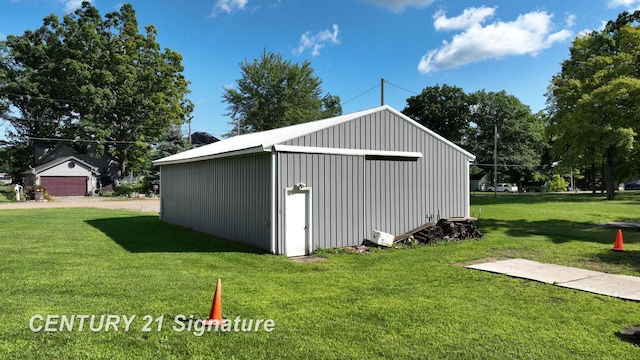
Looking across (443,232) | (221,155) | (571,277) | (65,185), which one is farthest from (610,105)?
(65,185)

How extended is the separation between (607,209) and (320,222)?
19.8m

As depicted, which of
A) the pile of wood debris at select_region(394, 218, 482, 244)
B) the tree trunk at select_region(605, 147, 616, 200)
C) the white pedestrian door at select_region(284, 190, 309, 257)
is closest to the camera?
the white pedestrian door at select_region(284, 190, 309, 257)

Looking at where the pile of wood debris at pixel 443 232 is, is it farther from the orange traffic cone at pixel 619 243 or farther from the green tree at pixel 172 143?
the green tree at pixel 172 143

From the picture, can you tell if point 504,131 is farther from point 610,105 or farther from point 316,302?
point 316,302

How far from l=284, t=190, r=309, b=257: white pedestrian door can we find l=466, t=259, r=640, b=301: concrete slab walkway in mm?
3830

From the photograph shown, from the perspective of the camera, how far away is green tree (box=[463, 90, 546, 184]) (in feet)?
170

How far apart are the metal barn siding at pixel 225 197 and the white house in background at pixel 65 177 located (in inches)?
1132

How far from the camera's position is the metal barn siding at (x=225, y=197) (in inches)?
397

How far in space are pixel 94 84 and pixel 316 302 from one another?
141 feet

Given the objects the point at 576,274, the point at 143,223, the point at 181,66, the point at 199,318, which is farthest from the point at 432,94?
the point at 199,318

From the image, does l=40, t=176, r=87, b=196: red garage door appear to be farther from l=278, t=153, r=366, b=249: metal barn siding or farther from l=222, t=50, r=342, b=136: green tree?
l=278, t=153, r=366, b=249: metal barn siding

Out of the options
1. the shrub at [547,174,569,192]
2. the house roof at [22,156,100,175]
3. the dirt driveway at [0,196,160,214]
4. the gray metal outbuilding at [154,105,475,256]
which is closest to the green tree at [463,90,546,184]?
the shrub at [547,174,569,192]

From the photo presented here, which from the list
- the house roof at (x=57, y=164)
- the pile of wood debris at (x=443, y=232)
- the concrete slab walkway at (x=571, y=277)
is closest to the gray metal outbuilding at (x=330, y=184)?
the pile of wood debris at (x=443, y=232)

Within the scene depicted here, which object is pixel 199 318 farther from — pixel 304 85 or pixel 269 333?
pixel 304 85
